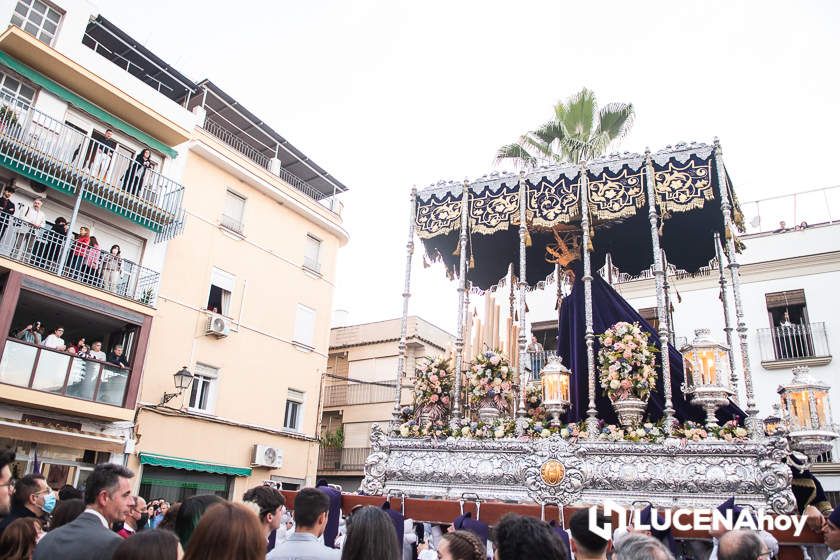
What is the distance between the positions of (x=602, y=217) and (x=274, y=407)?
11.5 m

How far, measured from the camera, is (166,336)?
579 inches

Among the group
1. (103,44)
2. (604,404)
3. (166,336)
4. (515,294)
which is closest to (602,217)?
(604,404)

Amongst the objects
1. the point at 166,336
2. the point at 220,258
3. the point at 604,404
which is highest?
the point at 220,258

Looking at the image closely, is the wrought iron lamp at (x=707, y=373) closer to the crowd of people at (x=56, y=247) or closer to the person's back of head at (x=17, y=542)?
the person's back of head at (x=17, y=542)

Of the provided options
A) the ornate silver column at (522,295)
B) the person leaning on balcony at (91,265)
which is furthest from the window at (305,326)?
the ornate silver column at (522,295)

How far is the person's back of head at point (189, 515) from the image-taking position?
3121mm

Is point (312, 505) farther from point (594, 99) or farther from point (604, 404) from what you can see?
point (594, 99)

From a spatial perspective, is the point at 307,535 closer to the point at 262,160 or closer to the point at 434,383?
the point at 434,383

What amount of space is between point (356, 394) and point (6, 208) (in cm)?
1354

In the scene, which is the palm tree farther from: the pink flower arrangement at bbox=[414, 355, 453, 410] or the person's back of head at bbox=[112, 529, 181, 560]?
the person's back of head at bbox=[112, 529, 181, 560]

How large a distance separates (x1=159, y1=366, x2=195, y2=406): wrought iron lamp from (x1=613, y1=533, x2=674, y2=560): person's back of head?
12.7 meters

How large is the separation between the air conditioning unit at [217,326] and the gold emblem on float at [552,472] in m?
10.6

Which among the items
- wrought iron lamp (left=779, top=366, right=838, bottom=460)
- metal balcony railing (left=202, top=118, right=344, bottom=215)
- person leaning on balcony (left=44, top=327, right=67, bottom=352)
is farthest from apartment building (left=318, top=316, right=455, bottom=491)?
wrought iron lamp (left=779, top=366, right=838, bottom=460)

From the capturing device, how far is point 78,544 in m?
2.63
